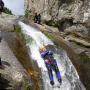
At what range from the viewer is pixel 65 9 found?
3981cm

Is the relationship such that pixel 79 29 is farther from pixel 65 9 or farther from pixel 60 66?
pixel 60 66

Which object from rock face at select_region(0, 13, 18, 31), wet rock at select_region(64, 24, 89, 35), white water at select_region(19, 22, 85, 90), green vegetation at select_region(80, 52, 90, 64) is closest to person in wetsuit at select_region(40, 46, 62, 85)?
white water at select_region(19, 22, 85, 90)

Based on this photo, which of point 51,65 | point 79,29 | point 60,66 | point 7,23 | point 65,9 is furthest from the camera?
point 65,9

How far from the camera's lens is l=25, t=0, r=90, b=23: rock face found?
3778 cm

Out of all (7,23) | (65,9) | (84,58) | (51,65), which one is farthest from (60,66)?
(65,9)

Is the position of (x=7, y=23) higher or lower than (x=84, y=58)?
higher

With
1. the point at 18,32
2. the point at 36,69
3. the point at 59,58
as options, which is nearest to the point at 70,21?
the point at 18,32

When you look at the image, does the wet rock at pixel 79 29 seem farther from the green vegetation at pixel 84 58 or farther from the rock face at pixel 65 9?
the green vegetation at pixel 84 58

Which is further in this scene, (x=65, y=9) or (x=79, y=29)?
(x=65, y=9)

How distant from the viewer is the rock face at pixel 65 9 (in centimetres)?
3778

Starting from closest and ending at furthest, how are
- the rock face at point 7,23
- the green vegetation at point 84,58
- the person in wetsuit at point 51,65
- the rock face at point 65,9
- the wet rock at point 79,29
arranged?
the person in wetsuit at point 51,65 → the green vegetation at point 84,58 → the rock face at point 7,23 → the wet rock at point 79,29 → the rock face at point 65,9

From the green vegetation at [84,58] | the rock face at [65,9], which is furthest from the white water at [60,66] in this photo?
the rock face at [65,9]

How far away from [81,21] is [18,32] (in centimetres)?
964

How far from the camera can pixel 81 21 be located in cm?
3797
